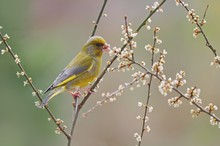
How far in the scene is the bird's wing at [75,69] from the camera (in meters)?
4.07

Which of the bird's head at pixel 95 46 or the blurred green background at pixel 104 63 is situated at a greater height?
the blurred green background at pixel 104 63

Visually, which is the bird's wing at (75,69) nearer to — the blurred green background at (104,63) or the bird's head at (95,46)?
the bird's head at (95,46)

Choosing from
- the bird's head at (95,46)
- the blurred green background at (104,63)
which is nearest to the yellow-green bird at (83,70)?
the bird's head at (95,46)

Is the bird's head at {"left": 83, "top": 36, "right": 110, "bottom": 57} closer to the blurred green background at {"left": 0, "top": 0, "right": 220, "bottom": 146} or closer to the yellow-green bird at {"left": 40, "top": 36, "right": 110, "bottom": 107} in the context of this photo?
the yellow-green bird at {"left": 40, "top": 36, "right": 110, "bottom": 107}

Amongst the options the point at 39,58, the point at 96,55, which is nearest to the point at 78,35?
the point at 39,58

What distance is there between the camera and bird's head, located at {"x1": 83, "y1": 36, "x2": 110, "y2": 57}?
160 inches

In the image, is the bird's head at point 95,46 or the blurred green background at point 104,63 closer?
the bird's head at point 95,46

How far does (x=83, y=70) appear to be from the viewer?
4172 millimetres

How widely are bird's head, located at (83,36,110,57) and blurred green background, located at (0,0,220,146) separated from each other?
4.44 meters

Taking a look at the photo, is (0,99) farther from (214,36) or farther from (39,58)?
(214,36)

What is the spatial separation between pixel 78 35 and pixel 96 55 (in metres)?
11.0

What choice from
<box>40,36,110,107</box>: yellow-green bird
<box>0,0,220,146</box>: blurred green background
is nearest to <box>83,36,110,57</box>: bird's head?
<box>40,36,110,107</box>: yellow-green bird

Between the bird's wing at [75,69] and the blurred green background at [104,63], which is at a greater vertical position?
the blurred green background at [104,63]

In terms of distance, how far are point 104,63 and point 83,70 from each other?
8057 millimetres
